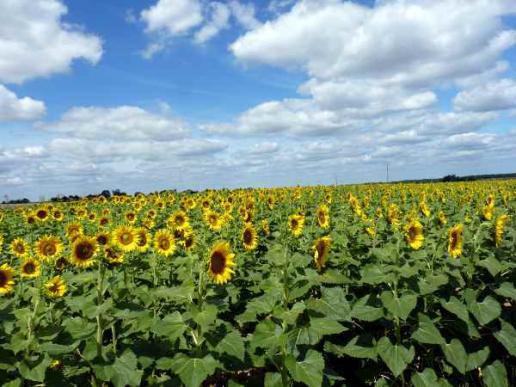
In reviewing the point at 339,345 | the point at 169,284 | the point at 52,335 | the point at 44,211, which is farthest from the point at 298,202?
the point at 52,335

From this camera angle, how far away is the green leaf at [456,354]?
4.73m

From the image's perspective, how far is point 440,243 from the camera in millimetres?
5863

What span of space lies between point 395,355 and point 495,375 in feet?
4.74

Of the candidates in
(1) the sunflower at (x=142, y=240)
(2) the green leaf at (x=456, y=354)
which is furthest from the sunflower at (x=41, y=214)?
(2) the green leaf at (x=456, y=354)

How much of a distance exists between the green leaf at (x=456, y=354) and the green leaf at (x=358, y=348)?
765mm

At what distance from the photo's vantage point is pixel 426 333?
4.56m

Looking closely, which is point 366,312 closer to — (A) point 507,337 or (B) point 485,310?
(B) point 485,310

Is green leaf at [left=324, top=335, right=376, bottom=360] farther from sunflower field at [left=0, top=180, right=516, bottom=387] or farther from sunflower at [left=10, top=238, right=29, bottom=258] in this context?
sunflower at [left=10, top=238, right=29, bottom=258]

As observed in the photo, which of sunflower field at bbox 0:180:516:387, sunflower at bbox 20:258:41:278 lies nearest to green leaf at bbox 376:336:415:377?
sunflower field at bbox 0:180:516:387

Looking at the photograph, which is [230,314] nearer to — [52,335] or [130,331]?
[130,331]

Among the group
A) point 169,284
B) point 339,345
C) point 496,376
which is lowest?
point 496,376

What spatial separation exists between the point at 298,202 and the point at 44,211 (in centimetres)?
846

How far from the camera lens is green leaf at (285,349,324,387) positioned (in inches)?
151

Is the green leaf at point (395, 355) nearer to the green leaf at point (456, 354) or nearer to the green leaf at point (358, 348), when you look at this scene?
the green leaf at point (358, 348)
